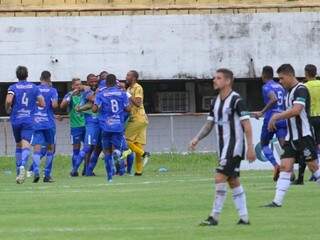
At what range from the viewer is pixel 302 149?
54.4 feet

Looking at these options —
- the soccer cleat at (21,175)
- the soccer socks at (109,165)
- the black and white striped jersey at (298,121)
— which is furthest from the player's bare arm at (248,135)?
the soccer socks at (109,165)

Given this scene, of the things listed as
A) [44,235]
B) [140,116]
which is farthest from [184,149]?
[44,235]

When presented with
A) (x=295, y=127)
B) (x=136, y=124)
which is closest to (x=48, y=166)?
(x=136, y=124)

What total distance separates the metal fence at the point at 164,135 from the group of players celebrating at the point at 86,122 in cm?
537

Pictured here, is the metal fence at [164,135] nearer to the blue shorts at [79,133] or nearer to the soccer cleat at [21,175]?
the blue shorts at [79,133]

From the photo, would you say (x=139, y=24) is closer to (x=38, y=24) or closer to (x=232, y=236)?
(x=38, y=24)

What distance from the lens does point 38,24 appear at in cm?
3791

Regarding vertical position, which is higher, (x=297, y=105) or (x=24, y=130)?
(x=297, y=105)

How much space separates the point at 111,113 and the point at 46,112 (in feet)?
4.26

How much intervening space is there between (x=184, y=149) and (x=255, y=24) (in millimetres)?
7312

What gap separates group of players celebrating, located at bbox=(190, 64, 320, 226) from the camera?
45.1 feet

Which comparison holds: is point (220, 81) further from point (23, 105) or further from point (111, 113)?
point (111, 113)

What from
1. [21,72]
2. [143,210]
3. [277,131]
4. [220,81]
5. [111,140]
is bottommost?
[143,210]

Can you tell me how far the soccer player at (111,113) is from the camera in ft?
77.0
